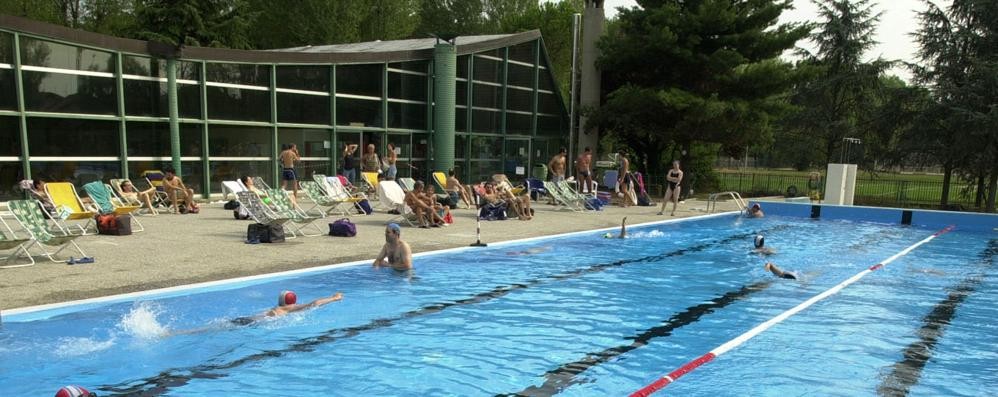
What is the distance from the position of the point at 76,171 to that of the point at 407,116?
956cm

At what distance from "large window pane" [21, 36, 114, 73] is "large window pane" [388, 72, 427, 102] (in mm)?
7888

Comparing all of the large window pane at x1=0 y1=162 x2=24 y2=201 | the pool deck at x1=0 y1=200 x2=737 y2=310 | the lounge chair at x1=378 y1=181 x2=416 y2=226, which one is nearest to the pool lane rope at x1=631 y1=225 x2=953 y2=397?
the pool deck at x1=0 y1=200 x2=737 y2=310

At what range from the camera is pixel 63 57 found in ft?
49.7

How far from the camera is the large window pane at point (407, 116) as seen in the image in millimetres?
21688

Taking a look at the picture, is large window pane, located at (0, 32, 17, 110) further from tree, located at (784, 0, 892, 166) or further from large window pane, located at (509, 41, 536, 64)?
tree, located at (784, 0, 892, 166)

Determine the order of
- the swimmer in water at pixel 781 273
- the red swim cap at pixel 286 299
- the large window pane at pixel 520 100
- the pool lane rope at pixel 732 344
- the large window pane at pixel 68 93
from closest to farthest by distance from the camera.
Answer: the pool lane rope at pixel 732 344
the red swim cap at pixel 286 299
the swimmer in water at pixel 781 273
the large window pane at pixel 68 93
the large window pane at pixel 520 100

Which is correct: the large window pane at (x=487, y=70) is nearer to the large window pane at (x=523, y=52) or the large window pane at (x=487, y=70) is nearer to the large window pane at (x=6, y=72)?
the large window pane at (x=523, y=52)

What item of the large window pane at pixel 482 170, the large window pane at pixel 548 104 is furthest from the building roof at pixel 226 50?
the large window pane at pixel 482 170

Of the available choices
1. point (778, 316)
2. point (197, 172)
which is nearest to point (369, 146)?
point (197, 172)

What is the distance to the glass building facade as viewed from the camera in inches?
581

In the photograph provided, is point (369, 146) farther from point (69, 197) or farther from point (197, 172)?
point (69, 197)

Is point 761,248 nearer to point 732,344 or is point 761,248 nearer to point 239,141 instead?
point 732,344

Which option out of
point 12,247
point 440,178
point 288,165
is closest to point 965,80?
point 440,178

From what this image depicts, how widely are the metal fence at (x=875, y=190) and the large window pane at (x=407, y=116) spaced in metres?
13.6
